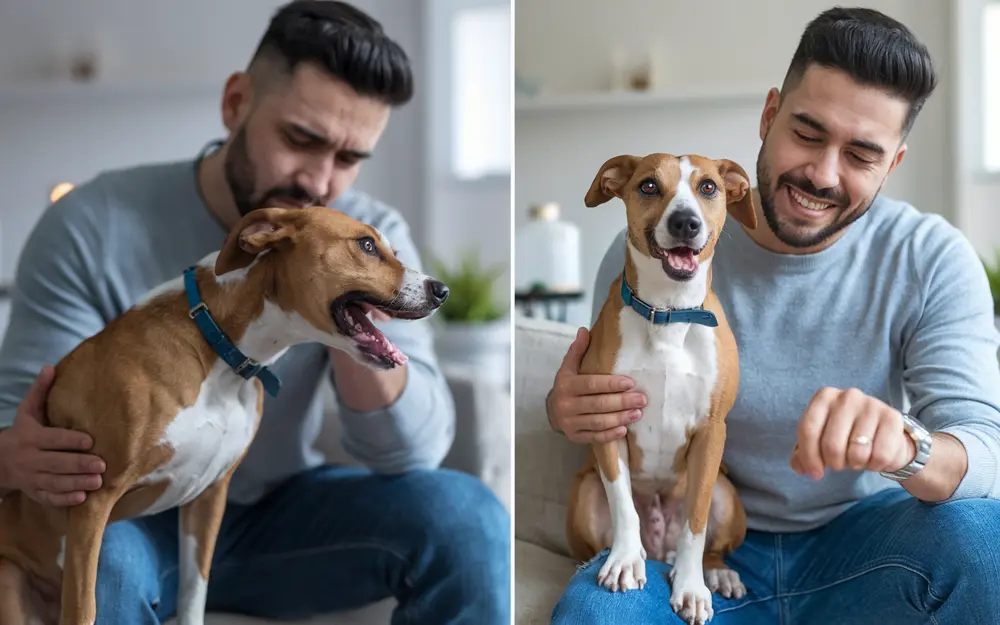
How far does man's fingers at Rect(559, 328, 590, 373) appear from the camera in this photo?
3.41 ft

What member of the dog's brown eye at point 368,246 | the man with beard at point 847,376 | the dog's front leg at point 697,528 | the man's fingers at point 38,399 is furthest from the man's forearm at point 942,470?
the man's fingers at point 38,399

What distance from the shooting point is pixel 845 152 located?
1010mm

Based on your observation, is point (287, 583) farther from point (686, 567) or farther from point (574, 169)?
point (574, 169)

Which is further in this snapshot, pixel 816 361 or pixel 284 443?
pixel 284 443

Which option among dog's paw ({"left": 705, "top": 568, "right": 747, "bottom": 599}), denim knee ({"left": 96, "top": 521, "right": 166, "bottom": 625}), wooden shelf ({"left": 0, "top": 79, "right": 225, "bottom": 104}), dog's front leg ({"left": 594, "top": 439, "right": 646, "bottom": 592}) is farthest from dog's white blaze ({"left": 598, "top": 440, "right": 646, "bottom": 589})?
wooden shelf ({"left": 0, "top": 79, "right": 225, "bottom": 104})

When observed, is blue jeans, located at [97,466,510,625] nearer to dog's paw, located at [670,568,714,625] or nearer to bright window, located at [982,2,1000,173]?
dog's paw, located at [670,568,714,625]

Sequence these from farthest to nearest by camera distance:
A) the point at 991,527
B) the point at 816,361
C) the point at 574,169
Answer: the point at 574,169 → the point at 816,361 → the point at 991,527

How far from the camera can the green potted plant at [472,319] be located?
1.24 m

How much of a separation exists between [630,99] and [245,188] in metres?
0.52

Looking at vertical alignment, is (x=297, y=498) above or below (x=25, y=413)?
below

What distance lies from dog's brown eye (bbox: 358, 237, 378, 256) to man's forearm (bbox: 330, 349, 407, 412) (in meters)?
0.20

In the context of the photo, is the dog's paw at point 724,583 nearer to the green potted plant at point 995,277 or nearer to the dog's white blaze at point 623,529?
the dog's white blaze at point 623,529

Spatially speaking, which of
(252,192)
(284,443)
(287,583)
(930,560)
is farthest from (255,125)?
(930,560)

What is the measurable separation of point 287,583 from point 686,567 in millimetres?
555
